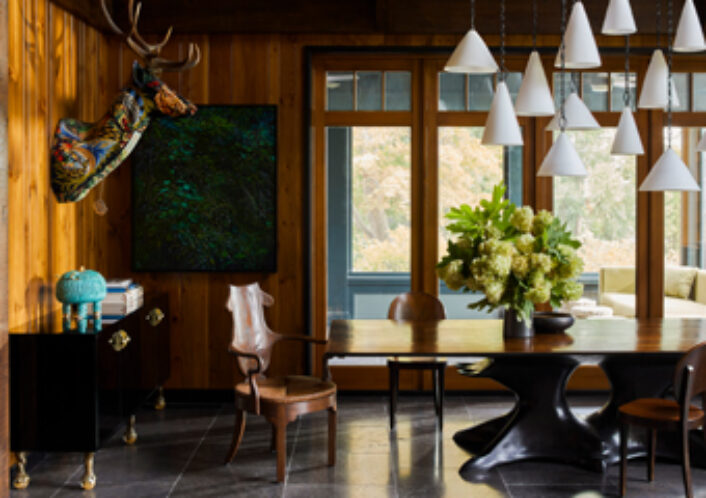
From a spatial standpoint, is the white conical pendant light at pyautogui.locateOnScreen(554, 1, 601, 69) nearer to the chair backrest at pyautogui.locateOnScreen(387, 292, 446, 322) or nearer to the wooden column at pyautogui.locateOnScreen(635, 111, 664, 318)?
the chair backrest at pyautogui.locateOnScreen(387, 292, 446, 322)

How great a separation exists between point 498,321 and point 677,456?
121 cm

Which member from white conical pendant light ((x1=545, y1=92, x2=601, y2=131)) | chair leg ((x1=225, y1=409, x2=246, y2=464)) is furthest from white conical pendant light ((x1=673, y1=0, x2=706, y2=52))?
chair leg ((x1=225, y1=409, x2=246, y2=464))

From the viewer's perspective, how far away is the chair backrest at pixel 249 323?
4.46 metres

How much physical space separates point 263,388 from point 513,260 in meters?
1.49

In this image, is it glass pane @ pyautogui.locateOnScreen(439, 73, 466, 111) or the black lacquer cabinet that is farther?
glass pane @ pyautogui.locateOnScreen(439, 73, 466, 111)

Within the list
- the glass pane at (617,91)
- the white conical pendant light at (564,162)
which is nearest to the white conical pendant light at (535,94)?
the white conical pendant light at (564,162)

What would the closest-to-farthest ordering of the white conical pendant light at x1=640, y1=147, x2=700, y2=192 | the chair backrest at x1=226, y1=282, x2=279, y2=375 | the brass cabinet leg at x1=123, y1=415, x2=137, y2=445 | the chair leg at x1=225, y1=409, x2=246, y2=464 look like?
the white conical pendant light at x1=640, y1=147, x2=700, y2=192
the chair leg at x1=225, y1=409, x2=246, y2=464
the chair backrest at x1=226, y1=282, x2=279, y2=375
the brass cabinet leg at x1=123, y1=415, x2=137, y2=445

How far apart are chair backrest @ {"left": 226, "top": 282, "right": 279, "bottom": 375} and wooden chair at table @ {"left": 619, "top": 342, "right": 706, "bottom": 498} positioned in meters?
1.92

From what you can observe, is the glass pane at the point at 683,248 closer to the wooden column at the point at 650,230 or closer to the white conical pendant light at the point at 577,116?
the wooden column at the point at 650,230

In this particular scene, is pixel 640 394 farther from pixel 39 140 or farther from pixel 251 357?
pixel 39 140

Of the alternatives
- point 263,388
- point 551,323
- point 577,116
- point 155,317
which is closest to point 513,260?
point 551,323

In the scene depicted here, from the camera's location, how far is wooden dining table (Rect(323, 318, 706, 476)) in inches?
156

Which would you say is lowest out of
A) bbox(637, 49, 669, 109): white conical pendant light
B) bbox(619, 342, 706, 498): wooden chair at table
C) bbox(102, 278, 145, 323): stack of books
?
bbox(619, 342, 706, 498): wooden chair at table

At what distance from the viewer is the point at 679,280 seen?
233 inches
